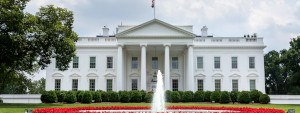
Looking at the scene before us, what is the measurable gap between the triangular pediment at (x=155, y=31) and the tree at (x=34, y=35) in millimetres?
13696

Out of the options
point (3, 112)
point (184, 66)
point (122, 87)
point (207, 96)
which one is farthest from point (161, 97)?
point (184, 66)

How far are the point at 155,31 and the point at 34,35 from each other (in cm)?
1830

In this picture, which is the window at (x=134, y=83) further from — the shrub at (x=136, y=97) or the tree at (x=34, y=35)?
the tree at (x=34, y=35)

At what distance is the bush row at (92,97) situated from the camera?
38.0 meters

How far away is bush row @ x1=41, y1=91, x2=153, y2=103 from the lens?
38.0 m

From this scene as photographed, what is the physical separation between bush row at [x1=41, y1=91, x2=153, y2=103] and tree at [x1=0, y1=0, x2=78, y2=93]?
523 centimetres

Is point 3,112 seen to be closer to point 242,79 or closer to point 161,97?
point 161,97

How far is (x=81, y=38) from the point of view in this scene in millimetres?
50781

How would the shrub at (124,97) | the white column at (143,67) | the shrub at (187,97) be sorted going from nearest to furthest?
the shrub at (124,97) → the shrub at (187,97) → the white column at (143,67)

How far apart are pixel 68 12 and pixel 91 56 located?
19.6m

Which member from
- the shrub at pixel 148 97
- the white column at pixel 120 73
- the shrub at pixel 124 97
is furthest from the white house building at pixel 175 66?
the shrub at pixel 148 97

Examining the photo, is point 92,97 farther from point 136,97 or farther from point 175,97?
point 175,97

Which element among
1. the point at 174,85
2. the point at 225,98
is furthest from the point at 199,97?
the point at 174,85

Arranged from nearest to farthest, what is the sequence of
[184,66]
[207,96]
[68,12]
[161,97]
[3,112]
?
1. [161,97]
2. [3,112]
3. [68,12]
4. [207,96]
5. [184,66]
